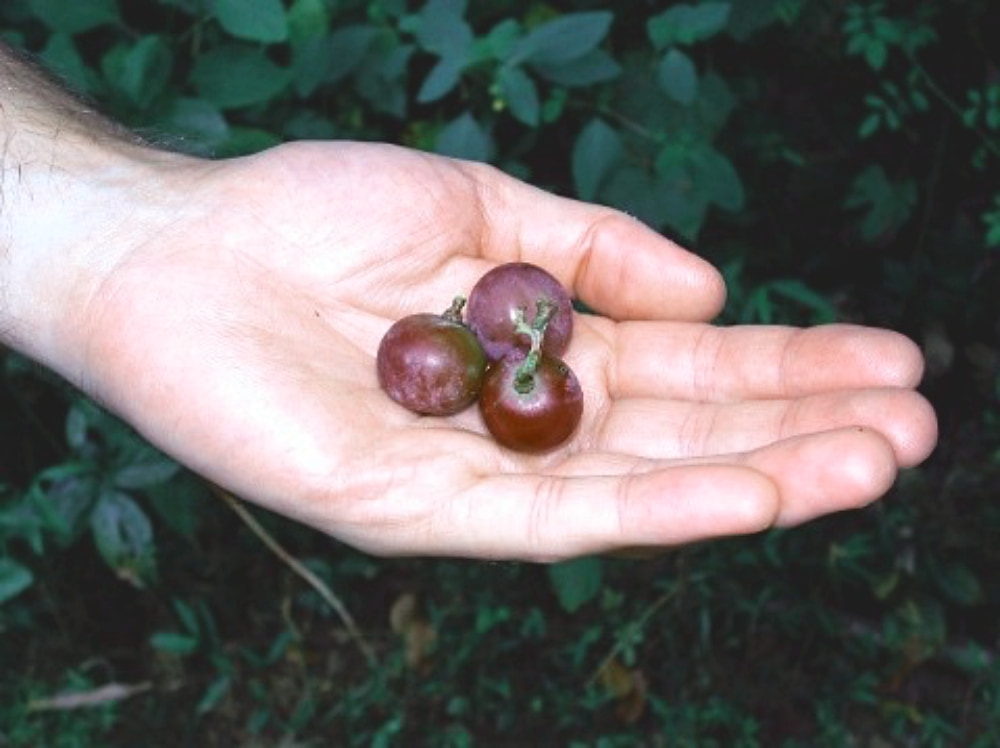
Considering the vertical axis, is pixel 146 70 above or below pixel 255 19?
below

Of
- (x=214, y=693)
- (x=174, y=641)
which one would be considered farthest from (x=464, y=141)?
(x=214, y=693)

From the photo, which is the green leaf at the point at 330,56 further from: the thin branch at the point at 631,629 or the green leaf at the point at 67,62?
the thin branch at the point at 631,629

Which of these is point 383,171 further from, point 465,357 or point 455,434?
point 455,434

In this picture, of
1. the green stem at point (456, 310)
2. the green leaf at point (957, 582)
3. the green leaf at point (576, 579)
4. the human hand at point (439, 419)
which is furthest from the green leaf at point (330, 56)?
the green leaf at point (957, 582)

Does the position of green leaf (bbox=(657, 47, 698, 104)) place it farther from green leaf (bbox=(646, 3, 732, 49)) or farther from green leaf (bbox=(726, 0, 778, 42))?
green leaf (bbox=(726, 0, 778, 42))

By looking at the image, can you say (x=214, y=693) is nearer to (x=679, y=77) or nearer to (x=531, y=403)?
(x=531, y=403)

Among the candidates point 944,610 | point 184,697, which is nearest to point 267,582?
point 184,697

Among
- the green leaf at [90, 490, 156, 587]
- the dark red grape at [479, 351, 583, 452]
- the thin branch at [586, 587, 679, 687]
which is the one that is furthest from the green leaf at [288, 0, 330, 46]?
the thin branch at [586, 587, 679, 687]
